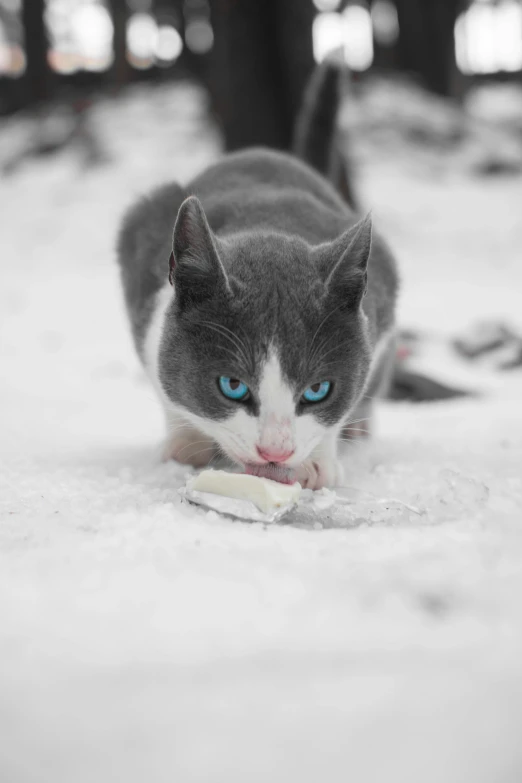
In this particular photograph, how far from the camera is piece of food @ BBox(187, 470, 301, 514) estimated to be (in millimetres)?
1404

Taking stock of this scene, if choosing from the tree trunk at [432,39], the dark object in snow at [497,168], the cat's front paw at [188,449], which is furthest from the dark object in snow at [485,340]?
the tree trunk at [432,39]

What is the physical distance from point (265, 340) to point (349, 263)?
277mm

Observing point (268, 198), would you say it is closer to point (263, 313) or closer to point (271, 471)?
point (263, 313)

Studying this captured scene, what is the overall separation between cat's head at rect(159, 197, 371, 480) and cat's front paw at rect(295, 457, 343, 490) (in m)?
0.12

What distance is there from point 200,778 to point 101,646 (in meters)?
0.20

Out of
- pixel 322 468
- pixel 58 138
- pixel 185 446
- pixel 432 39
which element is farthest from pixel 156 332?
pixel 432 39

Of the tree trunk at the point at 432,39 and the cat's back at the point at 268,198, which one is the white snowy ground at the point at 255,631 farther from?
the tree trunk at the point at 432,39

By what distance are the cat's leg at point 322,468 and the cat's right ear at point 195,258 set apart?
1.49 feet

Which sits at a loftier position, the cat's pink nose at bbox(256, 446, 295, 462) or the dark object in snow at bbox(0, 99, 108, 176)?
the cat's pink nose at bbox(256, 446, 295, 462)

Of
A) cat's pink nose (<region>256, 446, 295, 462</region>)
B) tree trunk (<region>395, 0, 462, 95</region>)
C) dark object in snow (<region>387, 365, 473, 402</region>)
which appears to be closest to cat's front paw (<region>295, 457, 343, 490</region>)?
cat's pink nose (<region>256, 446, 295, 462</region>)

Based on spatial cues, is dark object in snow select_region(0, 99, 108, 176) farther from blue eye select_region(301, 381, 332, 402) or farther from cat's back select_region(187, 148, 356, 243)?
blue eye select_region(301, 381, 332, 402)

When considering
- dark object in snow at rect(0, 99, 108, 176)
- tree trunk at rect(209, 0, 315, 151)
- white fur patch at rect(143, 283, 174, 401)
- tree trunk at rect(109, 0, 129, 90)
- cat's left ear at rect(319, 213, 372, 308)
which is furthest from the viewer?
tree trunk at rect(109, 0, 129, 90)

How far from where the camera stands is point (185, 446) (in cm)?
197

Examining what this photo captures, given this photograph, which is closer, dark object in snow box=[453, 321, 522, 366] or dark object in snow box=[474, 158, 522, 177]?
dark object in snow box=[453, 321, 522, 366]
